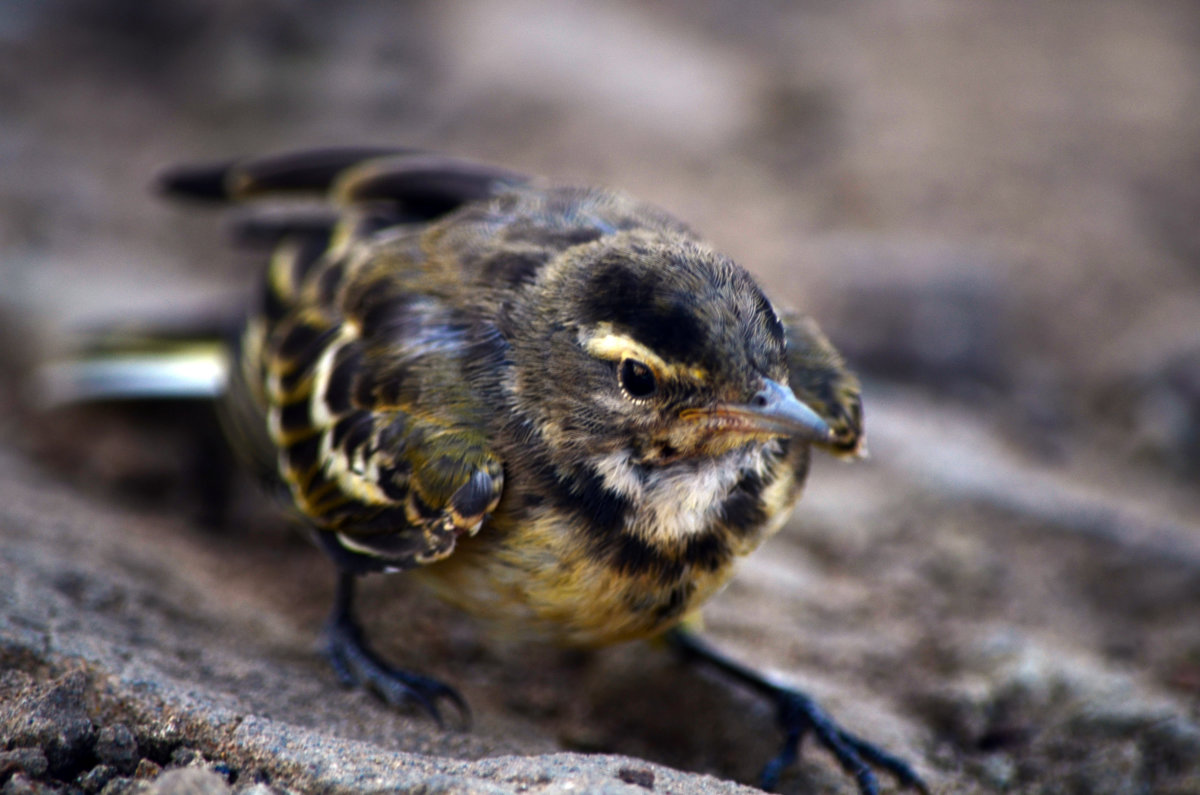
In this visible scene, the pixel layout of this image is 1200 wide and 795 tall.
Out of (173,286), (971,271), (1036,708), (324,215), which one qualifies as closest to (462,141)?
(173,286)

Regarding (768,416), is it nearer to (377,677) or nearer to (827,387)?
(827,387)

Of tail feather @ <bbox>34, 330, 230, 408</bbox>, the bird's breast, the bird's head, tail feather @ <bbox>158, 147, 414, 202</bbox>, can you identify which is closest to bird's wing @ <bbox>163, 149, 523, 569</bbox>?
tail feather @ <bbox>158, 147, 414, 202</bbox>

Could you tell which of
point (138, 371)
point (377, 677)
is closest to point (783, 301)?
point (377, 677)

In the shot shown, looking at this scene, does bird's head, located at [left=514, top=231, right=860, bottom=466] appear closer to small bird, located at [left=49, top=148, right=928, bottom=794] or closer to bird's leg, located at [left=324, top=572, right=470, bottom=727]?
small bird, located at [left=49, top=148, right=928, bottom=794]

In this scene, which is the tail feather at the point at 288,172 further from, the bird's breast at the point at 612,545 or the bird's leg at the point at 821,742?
the bird's leg at the point at 821,742

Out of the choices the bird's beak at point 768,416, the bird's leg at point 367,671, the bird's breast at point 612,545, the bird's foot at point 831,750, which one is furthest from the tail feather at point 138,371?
the bird's foot at point 831,750

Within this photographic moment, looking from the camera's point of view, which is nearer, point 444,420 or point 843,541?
point 444,420

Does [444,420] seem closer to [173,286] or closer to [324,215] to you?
[324,215]
